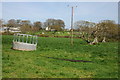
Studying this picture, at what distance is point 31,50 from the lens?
56.9 feet

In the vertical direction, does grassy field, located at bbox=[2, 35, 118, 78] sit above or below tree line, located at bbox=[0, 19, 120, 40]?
below

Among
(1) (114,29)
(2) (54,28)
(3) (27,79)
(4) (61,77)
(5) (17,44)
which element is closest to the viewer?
(3) (27,79)

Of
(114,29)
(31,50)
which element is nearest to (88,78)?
(31,50)

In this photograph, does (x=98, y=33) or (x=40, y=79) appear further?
(x=98, y=33)

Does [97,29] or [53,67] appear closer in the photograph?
[53,67]

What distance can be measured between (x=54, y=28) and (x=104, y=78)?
99692 millimetres

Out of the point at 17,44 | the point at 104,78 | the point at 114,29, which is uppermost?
the point at 114,29

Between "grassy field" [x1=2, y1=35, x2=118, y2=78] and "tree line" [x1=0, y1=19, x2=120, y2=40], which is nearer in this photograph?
"grassy field" [x1=2, y1=35, x2=118, y2=78]

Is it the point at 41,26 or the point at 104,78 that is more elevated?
the point at 41,26

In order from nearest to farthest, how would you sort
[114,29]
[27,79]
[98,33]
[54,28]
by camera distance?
1. [27,79]
2. [98,33]
3. [114,29]
4. [54,28]

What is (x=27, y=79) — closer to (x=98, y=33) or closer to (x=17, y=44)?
(x=17, y=44)

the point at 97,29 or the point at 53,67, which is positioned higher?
the point at 97,29

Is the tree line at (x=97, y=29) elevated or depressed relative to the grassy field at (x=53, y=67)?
elevated

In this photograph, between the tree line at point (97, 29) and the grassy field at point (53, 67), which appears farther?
Result: the tree line at point (97, 29)
